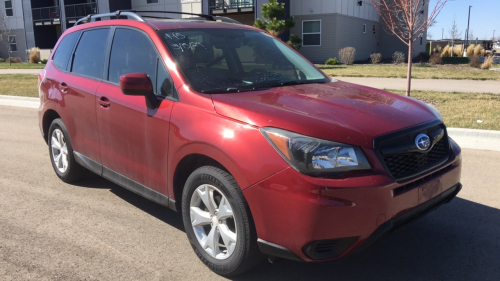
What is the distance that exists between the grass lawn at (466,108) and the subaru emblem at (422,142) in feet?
16.5

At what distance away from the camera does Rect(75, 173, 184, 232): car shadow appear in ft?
14.3

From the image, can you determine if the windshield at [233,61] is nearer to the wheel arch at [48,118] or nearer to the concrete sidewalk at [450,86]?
the wheel arch at [48,118]

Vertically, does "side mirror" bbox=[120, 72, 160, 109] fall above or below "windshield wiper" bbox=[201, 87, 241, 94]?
above

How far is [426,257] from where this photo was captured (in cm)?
352

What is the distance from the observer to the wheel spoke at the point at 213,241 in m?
3.26

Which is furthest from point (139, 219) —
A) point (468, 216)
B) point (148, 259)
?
point (468, 216)

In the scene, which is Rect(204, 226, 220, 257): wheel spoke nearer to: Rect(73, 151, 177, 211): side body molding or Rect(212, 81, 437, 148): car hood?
Rect(73, 151, 177, 211): side body molding

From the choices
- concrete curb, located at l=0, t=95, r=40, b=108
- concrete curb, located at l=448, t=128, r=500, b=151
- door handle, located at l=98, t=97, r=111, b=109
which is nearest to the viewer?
door handle, located at l=98, t=97, r=111, b=109

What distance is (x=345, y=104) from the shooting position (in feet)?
10.8

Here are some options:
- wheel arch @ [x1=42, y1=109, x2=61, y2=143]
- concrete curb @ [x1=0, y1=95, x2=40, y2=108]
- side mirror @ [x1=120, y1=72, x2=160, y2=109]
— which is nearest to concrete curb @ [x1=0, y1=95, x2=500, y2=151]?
side mirror @ [x1=120, y1=72, x2=160, y2=109]

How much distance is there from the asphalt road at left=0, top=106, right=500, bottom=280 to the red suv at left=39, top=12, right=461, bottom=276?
0.40 metres

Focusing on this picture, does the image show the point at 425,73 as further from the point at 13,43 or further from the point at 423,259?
the point at 13,43

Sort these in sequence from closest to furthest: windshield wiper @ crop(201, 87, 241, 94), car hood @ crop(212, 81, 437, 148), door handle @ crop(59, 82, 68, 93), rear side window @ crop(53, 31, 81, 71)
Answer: car hood @ crop(212, 81, 437, 148) → windshield wiper @ crop(201, 87, 241, 94) → door handle @ crop(59, 82, 68, 93) → rear side window @ crop(53, 31, 81, 71)

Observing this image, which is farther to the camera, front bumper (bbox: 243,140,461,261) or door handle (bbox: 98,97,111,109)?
door handle (bbox: 98,97,111,109)
